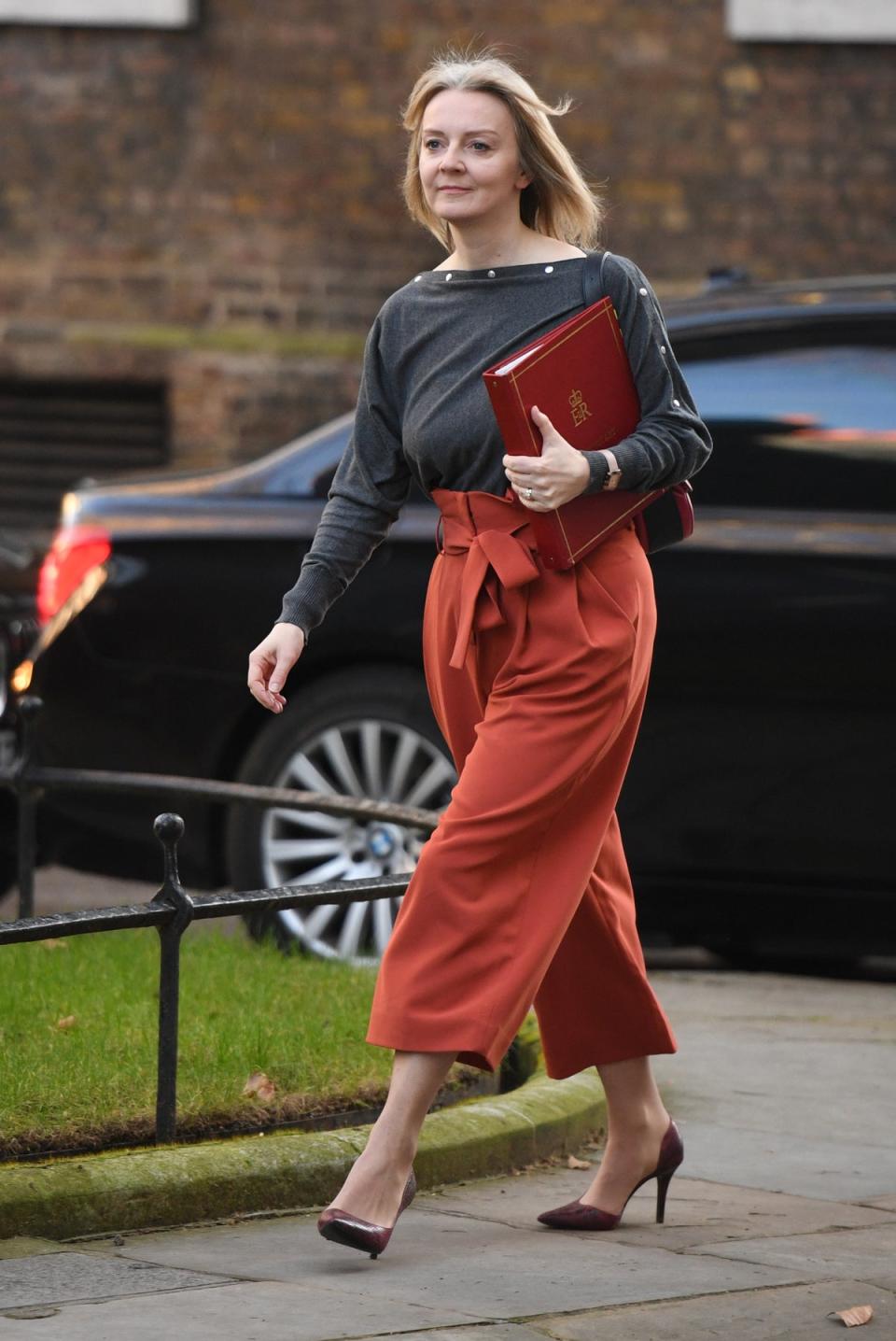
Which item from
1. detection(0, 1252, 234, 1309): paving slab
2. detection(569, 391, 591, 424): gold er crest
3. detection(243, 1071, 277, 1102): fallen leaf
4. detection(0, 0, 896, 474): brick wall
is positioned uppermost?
detection(0, 0, 896, 474): brick wall

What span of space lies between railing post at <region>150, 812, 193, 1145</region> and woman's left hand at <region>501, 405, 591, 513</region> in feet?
2.99

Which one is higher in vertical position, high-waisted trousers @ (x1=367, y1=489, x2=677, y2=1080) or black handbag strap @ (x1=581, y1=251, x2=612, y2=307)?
black handbag strap @ (x1=581, y1=251, x2=612, y2=307)

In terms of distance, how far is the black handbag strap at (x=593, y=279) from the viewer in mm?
3934

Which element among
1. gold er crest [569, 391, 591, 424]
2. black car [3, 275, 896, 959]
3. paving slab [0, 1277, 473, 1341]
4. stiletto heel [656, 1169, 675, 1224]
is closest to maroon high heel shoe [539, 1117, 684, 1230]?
stiletto heel [656, 1169, 675, 1224]

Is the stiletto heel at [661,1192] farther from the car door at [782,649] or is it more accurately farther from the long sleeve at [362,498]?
the car door at [782,649]

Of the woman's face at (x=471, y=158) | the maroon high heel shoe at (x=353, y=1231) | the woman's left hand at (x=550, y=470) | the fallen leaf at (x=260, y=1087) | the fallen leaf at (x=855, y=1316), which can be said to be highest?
the woman's face at (x=471, y=158)

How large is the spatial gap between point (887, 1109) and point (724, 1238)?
1.21 m

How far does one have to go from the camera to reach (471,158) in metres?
3.94

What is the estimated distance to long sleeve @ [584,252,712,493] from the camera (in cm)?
389

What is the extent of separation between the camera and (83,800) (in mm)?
6852

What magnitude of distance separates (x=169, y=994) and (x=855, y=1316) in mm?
1312

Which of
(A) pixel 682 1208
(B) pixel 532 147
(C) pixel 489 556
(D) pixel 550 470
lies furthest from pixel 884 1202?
(B) pixel 532 147

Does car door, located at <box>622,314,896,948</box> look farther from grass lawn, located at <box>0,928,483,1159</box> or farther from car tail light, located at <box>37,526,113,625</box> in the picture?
car tail light, located at <box>37,526,113,625</box>

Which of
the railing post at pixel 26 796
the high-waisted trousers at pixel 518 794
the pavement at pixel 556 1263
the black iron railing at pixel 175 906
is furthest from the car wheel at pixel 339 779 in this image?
the high-waisted trousers at pixel 518 794
